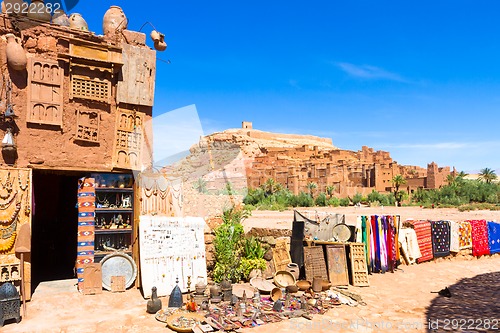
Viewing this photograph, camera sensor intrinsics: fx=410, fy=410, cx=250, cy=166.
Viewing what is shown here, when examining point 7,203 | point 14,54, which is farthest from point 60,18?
point 7,203

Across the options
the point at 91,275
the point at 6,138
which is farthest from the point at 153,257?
the point at 6,138

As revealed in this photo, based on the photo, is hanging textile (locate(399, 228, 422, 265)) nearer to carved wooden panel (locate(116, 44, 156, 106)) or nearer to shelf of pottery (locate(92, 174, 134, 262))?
shelf of pottery (locate(92, 174, 134, 262))

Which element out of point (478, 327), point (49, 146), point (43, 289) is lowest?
point (478, 327)

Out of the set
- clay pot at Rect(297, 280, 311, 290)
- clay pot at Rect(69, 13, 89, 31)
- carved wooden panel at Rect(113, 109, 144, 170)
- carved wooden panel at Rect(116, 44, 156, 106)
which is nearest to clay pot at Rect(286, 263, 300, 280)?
clay pot at Rect(297, 280, 311, 290)

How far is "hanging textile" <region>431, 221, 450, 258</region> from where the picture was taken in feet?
38.4

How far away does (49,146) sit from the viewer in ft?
24.7

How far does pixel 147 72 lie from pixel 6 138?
296 centimetres

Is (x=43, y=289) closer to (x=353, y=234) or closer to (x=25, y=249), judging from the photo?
(x=25, y=249)

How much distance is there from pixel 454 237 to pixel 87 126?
10.5m

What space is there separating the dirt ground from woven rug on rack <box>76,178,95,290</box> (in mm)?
608

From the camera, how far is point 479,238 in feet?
41.5

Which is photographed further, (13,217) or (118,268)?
(118,268)

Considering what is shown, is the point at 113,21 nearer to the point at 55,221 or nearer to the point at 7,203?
the point at 7,203

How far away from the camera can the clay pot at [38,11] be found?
7.42m
